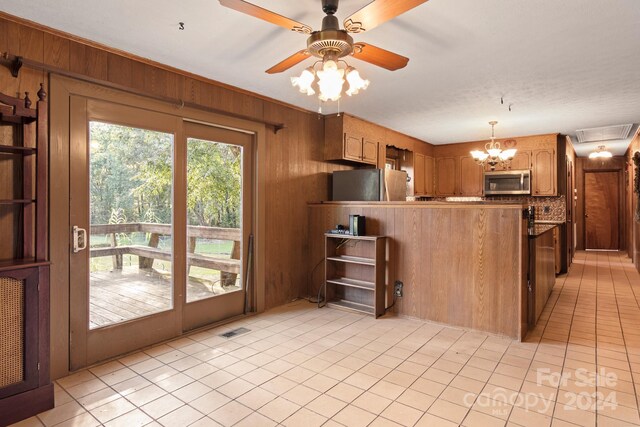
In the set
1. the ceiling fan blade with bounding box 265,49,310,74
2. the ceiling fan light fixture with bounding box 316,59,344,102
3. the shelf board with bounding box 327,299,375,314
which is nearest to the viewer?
the ceiling fan light fixture with bounding box 316,59,344,102

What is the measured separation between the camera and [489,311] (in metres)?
3.54

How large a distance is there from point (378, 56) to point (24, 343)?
279cm

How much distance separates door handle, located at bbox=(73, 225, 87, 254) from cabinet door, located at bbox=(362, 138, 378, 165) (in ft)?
11.9

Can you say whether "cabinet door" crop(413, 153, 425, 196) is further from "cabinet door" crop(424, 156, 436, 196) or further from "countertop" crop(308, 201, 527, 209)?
"countertop" crop(308, 201, 527, 209)

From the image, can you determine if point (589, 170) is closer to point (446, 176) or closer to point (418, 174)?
point (446, 176)

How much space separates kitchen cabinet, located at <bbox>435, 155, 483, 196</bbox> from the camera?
709 centimetres

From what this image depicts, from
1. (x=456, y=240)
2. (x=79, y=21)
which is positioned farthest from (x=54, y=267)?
(x=456, y=240)

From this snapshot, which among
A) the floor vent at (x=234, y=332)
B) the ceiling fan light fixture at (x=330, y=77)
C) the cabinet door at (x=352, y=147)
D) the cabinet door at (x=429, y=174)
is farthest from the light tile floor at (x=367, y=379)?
the cabinet door at (x=429, y=174)

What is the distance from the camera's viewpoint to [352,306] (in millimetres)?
4355

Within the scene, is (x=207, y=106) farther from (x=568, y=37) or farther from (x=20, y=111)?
(x=568, y=37)

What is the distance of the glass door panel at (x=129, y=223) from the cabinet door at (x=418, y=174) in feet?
15.3

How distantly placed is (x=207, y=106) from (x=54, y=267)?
6.32 ft

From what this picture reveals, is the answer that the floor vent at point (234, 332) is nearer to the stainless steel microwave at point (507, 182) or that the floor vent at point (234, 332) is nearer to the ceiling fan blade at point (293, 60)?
the ceiling fan blade at point (293, 60)

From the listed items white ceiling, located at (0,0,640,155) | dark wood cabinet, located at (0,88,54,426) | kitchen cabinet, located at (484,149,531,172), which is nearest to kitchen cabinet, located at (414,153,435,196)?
kitchen cabinet, located at (484,149,531,172)
